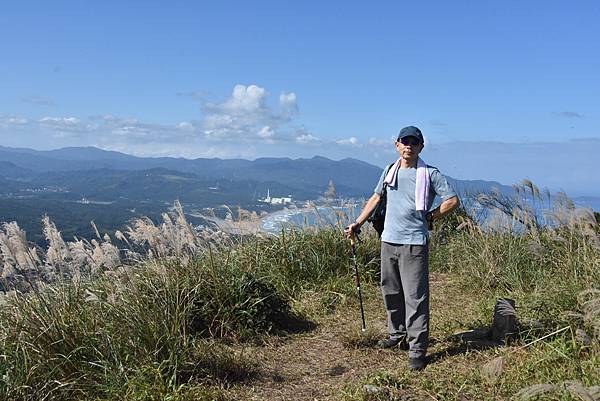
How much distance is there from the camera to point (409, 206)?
14.6ft

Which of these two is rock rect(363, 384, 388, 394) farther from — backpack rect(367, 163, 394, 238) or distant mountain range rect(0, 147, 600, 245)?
distant mountain range rect(0, 147, 600, 245)

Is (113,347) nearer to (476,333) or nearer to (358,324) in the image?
(358,324)

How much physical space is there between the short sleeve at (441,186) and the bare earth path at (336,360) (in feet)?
5.02

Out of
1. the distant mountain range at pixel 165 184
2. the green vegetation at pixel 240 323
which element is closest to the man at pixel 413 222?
the green vegetation at pixel 240 323

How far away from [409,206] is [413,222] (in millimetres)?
152

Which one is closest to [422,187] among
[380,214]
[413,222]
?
[413,222]

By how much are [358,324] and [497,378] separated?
6.88 feet

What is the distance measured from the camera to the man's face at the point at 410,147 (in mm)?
4422

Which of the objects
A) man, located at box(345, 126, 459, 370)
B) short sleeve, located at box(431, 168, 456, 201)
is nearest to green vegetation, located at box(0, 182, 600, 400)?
man, located at box(345, 126, 459, 370)

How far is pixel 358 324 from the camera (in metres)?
5.80

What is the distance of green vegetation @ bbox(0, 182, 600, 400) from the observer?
380cm

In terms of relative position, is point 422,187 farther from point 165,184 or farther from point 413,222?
point 165,184

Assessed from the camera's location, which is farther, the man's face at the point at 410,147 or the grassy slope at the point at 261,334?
the man's face at the point at 410,147

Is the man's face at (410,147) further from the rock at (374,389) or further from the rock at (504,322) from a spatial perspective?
the rock at (374,389)
